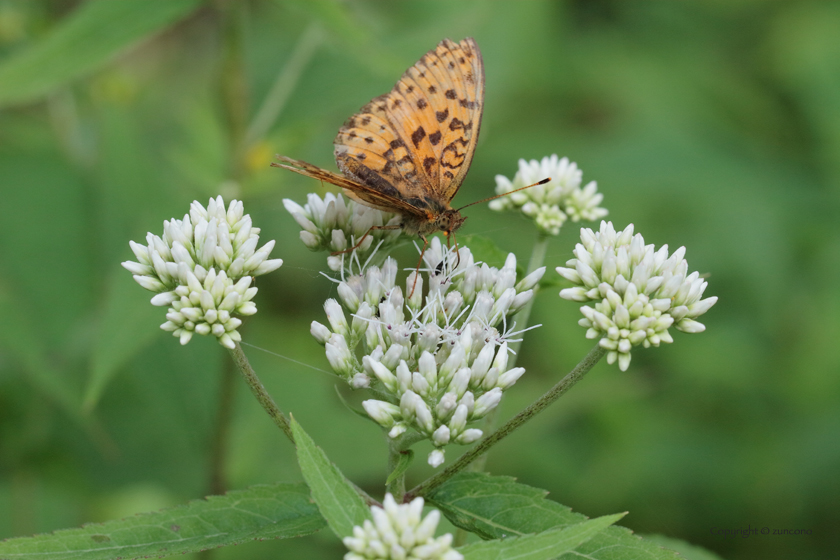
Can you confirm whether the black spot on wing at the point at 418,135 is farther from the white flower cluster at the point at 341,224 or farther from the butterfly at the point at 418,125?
the white flower cluster at the point at 341,224

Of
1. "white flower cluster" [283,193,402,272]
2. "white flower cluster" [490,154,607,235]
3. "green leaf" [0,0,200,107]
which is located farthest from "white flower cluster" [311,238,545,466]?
"green leaf" [0,0,200,107]

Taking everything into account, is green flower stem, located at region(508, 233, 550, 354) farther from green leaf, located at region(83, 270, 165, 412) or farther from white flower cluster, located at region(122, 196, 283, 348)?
green leaf, located at region(83, 270, 165, 412)

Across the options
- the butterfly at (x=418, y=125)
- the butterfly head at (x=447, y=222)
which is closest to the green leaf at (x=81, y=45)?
the butterfly at (x=418, y=125)

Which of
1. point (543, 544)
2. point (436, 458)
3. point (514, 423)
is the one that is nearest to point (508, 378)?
point (514, 423)

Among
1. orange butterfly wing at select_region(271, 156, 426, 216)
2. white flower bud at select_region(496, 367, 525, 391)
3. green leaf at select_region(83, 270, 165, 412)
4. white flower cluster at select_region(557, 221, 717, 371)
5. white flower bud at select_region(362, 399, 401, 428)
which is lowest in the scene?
white flower bud at select_region(362, 399, 401, 428)

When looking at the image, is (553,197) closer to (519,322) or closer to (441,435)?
(519,322)

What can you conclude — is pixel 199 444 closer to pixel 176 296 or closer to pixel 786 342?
pixel 176 296

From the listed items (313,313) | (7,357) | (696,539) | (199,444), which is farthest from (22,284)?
(696,539)

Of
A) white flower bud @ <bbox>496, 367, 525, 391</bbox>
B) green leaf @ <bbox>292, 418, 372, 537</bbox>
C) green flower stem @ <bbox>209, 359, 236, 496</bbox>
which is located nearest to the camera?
green leaf @ <bbox>292, 418, 372, 537</bbox>
